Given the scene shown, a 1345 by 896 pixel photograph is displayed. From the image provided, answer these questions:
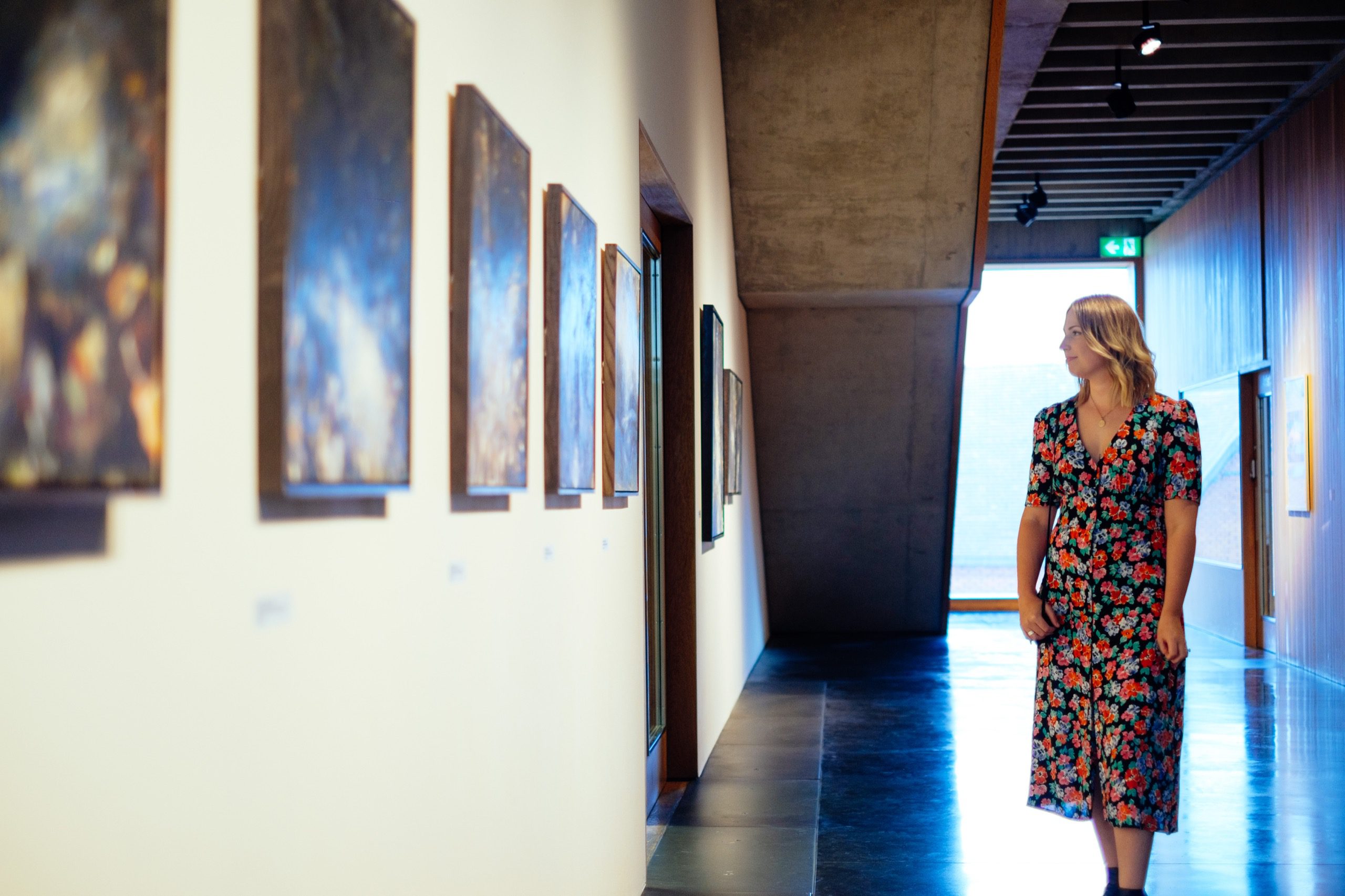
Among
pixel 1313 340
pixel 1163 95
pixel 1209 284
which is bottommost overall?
pixel 1313 340

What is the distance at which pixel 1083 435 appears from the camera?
3.24m

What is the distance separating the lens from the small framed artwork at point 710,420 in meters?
5.32

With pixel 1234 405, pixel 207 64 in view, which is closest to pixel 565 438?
pixel 207 64

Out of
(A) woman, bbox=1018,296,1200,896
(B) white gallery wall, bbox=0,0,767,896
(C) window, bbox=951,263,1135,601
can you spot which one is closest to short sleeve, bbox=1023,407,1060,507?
(A) woman, bbox=1018,296,1200,896

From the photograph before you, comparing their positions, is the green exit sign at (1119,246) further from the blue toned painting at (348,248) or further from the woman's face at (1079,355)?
the blue toned painting at (348,248)

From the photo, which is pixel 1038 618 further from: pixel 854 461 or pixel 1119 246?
pixel 1119 246

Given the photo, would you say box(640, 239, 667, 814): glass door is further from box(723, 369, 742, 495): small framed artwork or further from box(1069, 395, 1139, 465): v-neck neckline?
box(1069, 395, 1139, 465): v-neck neckline

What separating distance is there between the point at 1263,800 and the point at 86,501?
472 centimetres

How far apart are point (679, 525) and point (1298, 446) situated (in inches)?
240

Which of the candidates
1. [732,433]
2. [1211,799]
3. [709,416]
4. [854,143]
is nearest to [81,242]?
[709,416]

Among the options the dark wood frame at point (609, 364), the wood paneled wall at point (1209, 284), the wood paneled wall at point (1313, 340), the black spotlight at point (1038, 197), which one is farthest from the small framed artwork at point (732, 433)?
the black spotlight at point (1038, 197)

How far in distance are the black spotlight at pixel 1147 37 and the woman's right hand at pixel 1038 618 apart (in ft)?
17.1

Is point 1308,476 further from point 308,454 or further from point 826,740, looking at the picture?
point 308,454

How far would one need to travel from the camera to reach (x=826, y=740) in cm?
585
